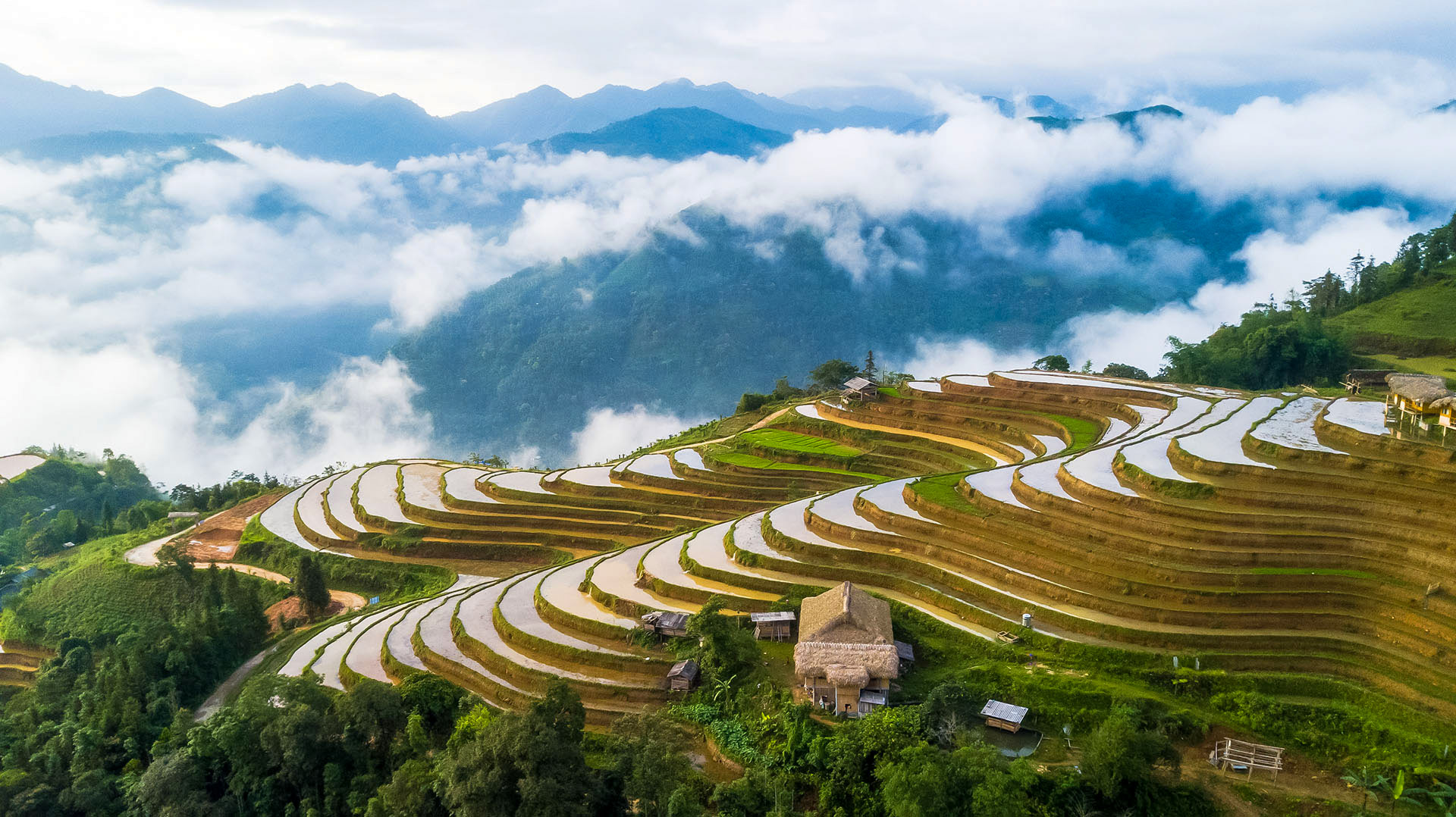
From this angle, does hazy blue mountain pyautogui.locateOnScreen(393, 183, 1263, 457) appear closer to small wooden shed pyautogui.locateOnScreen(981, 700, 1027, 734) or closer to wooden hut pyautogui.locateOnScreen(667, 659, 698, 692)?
wooden hut pyautogui.locateOnScreen(667, 659, 698, 692)

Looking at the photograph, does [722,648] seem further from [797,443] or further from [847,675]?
[797,443]

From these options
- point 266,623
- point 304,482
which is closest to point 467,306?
point 304,482

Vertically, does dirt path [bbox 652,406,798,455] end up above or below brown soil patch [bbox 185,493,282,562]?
above

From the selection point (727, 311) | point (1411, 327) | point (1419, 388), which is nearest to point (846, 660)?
point (1419, 388)

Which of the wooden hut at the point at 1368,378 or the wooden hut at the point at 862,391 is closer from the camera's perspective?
the wooden hut at the point at 1368,378

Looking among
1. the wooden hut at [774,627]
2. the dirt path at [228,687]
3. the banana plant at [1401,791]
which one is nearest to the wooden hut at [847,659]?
the wooden hut at [774,627]

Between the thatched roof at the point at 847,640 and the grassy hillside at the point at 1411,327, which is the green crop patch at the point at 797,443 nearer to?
the thatched roof at the point at 847,640

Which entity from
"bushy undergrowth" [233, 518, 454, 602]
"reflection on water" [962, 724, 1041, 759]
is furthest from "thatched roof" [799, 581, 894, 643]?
"bushy undergrowth" [233, 518, 454, 602]
